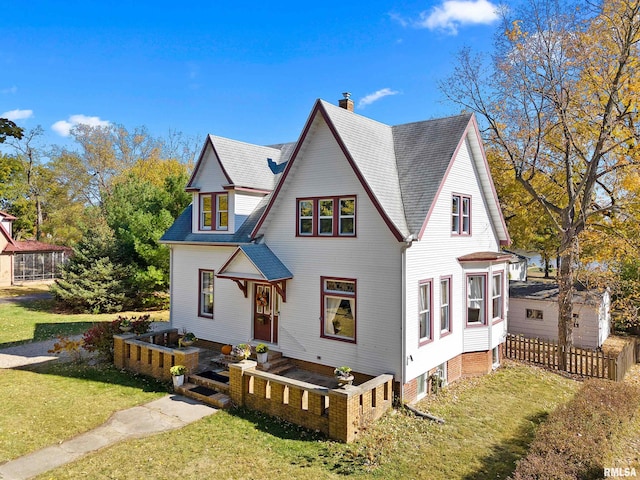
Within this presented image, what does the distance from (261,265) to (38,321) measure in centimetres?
1854

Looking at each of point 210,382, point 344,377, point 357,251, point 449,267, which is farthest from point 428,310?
point 210,382

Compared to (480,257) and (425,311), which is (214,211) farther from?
(480,257)

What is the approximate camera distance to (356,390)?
34.7 feet

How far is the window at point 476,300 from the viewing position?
1612cm

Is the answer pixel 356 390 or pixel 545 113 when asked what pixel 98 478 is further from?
pixel 545 113

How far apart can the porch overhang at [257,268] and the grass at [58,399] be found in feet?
14.7

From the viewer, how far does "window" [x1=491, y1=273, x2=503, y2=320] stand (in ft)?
56.5

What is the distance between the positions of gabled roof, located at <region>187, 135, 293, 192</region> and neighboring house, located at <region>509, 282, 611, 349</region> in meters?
17.5

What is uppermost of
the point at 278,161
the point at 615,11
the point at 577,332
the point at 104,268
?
the point at 615,11

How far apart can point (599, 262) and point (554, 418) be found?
1195cm

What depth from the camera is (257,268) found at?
1412 centimetres

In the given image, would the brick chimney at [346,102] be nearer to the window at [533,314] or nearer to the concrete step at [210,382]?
Answer: the concrete step at [210,382]

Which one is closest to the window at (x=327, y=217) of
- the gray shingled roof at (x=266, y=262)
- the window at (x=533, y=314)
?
the gray shingled roof at (x=266, y=262)

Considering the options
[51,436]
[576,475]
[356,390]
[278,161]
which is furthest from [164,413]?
[278,161]
